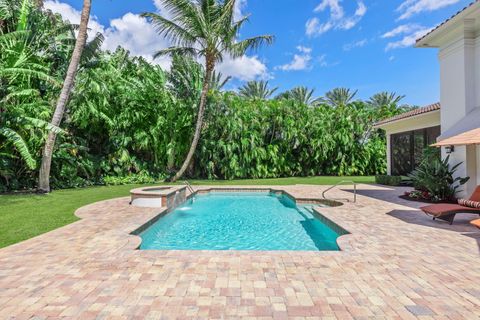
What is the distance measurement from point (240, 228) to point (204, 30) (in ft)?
39.7

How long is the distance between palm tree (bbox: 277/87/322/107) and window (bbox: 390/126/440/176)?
814 inches

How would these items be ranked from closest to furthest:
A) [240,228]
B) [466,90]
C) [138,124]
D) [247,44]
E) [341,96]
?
[240,228]
[466,90]
[247,44]
[138,124]
[341,96]

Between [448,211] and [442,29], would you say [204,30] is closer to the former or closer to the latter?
[442,29]

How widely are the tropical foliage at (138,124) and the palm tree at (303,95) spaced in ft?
44.8

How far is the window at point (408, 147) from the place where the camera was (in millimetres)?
15578

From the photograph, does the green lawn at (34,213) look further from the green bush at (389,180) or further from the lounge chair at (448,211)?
the green bush at (389,180)

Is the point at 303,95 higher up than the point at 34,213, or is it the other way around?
the point at 303,95

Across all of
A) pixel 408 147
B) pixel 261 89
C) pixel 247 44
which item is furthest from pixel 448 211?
pixel 261 89

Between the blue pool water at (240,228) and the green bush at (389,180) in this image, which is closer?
the blue pool water at (240,228)

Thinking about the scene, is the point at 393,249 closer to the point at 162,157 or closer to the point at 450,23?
the point at 450,23

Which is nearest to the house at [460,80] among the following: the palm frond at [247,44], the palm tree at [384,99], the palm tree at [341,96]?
the palm frond at [247,44]

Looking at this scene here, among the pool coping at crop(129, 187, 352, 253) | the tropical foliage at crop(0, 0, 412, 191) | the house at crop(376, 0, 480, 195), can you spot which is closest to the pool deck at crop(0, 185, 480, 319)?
the pool coping at crop(129, 187, 352, 253)

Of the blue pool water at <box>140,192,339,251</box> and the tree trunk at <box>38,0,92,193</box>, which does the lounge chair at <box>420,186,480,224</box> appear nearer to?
the blue pool water at <box>140,192,339,251</box>

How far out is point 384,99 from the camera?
4231cm
